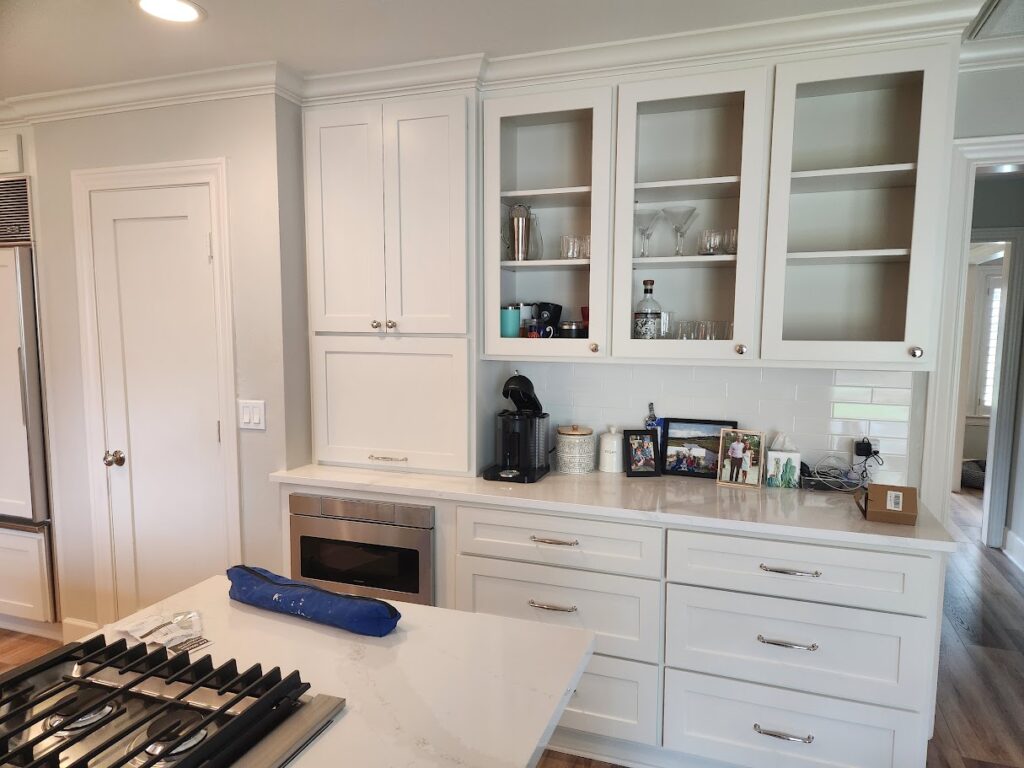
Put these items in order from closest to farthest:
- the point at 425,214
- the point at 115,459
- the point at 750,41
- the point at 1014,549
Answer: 1. the point at 750,41
2. the point at 425,214
3. the point at 115,459
4. the point at 1014,549

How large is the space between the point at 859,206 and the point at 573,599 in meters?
1.79

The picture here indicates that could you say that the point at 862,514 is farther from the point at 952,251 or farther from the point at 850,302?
the point at 952,251

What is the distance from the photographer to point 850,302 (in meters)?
2.33

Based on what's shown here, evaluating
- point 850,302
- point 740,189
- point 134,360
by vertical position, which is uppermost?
point 740,189

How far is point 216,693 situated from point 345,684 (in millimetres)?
199

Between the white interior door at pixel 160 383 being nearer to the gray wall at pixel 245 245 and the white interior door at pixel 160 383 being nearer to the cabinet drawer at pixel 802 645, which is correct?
the gray wall at pixel 245 245

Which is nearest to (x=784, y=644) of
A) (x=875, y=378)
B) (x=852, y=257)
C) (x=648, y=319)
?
(x=875, y=378)

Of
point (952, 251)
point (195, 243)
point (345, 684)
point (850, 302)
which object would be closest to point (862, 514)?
point (850, 302)

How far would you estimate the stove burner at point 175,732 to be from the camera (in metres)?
0.84

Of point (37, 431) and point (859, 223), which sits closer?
point (859, 223)

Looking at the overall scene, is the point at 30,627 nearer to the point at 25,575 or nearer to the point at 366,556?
the point at 25,575

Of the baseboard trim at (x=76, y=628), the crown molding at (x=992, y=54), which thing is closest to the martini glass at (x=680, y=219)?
the crown molding at (x=992, y=54)

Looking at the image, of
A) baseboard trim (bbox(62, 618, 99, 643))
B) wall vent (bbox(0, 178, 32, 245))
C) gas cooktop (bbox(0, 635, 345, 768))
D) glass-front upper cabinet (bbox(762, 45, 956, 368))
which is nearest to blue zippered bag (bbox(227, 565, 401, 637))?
gas cooktop (bbox(0, 635, 345, 768))

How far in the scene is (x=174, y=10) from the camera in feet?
6.29
